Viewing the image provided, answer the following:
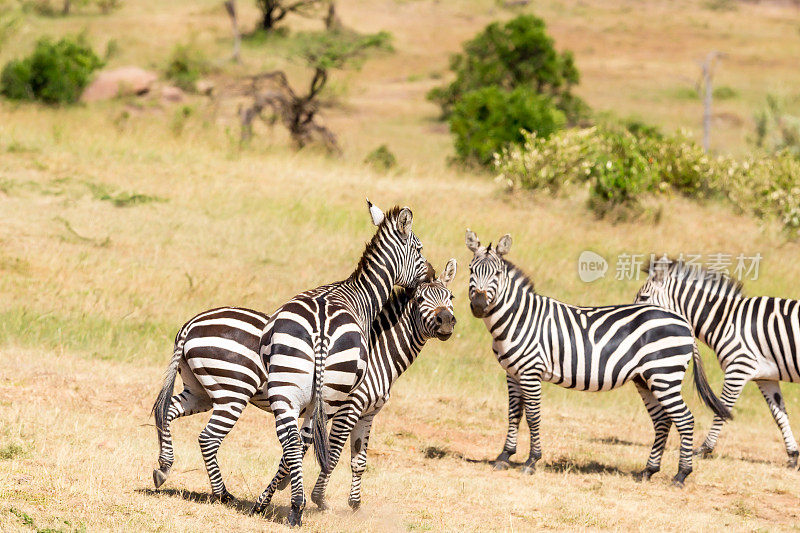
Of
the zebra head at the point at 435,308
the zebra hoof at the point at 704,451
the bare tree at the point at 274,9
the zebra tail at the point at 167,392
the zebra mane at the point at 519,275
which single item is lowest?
the zebra hoof at the point at 704,451

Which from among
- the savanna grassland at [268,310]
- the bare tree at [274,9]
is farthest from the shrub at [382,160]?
the bare tree at [274,9]

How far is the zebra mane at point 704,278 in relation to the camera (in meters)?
10.7

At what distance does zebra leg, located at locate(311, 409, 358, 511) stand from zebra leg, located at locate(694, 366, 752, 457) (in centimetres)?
520

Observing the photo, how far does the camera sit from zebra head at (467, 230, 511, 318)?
28.8ft

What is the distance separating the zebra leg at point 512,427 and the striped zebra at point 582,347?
10 mm

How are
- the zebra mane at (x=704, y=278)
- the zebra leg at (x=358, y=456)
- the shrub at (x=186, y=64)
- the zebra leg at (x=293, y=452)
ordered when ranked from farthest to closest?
the shrub at (x=186, y=64) → the zebra mane at (x=704, y=278) → the zebra leg at (x=358, y=456) → the zebra leg at (x=293, y=452)

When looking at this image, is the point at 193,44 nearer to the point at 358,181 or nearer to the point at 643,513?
the point at 358,181

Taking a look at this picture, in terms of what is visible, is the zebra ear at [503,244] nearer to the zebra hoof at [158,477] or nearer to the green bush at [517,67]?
the zebra hoof at [158,477]

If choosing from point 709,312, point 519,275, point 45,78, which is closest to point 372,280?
point 519,275

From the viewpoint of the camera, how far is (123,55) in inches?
1602

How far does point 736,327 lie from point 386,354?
4923 millimetres

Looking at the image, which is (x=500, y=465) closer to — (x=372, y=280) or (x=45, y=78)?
(x=372, y=280)

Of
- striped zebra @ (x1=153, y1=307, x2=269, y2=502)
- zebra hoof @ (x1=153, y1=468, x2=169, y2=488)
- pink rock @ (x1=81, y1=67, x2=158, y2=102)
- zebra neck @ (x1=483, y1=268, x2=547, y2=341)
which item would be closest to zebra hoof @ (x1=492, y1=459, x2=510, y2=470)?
zebra neck @ (x1=483, y1=268, x2=547, y2=341)

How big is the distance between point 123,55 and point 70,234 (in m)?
27.7
